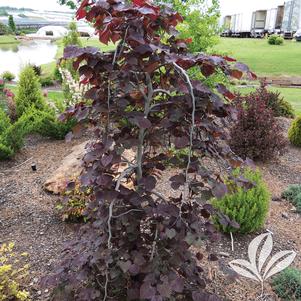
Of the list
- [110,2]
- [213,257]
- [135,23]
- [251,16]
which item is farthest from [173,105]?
[251,16]

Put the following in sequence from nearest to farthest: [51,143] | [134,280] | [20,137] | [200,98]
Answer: [200,98]
[134,280]
[20,137]
[51,143]

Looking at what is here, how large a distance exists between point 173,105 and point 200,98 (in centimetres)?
15

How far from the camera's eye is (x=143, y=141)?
1728 millimetres

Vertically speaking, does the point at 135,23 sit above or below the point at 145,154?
above

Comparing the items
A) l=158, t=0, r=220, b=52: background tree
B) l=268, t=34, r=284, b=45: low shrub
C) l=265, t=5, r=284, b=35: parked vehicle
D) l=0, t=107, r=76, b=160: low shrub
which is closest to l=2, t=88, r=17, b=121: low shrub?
l=0, t=107, r=76, b=160: low shrub

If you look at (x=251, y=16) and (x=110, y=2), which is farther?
(x=251, y=16)

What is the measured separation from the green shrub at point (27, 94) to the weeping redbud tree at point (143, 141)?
449cm

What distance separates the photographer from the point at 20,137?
462cm

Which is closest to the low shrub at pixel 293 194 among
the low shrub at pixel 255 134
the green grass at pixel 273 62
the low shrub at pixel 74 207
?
the low shrub at pixel 255 134

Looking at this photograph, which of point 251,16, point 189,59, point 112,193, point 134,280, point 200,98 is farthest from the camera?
point 251,16

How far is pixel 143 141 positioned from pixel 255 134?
10.7 ft

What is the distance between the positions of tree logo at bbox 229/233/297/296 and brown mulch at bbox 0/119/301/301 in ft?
0.21

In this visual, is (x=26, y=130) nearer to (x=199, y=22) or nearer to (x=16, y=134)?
(x=16, y=134)

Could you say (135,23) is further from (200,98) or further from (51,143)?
(51,143)
